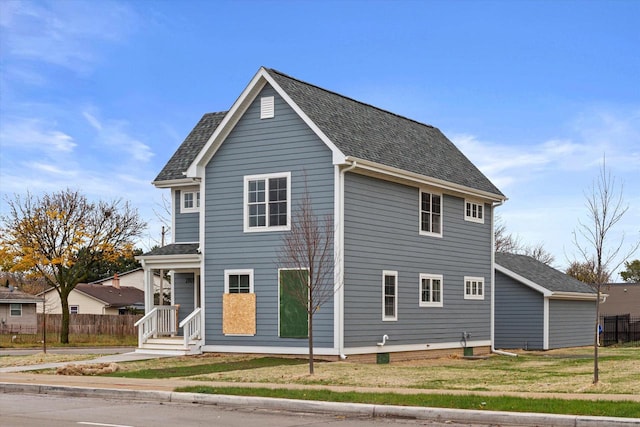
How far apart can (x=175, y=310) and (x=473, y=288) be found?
11312 mm

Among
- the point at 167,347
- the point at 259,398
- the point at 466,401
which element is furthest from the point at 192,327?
the point at 466,401

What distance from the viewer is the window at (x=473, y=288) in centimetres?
3284

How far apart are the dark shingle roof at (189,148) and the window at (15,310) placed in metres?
35.8

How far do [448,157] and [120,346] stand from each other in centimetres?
2046

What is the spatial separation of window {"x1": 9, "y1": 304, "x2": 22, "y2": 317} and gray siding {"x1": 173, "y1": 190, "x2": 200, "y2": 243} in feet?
121

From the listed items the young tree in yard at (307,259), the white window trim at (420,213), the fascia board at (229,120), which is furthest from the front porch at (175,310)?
the white window trim at (420,213)

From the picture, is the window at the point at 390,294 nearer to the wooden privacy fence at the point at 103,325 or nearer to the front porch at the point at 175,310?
the front porch at the point at 175,310

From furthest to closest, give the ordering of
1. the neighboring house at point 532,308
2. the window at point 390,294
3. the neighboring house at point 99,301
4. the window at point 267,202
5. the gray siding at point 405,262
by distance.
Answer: the neighboring house at point 99,301 → the neighboring house at point 532,308 → the window at point 390,294 → the window at point 267,202 → the gray siding at point 405,262

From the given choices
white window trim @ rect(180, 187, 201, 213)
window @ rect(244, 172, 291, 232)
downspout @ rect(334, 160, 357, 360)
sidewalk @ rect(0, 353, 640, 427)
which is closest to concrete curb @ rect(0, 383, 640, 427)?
sidewalk @ rect(0, 353, 640, 427)

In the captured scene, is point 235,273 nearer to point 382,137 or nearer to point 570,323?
point 382,137

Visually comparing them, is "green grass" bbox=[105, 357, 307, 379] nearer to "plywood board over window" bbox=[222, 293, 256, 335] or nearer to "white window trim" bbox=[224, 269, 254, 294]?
"plywood board over window" bbox=[222, 293, 256, 335]

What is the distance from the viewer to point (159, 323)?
30406 millimetres

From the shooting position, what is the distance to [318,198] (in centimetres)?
2619

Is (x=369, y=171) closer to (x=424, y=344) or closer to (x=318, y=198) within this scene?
(x=318, y=198)
